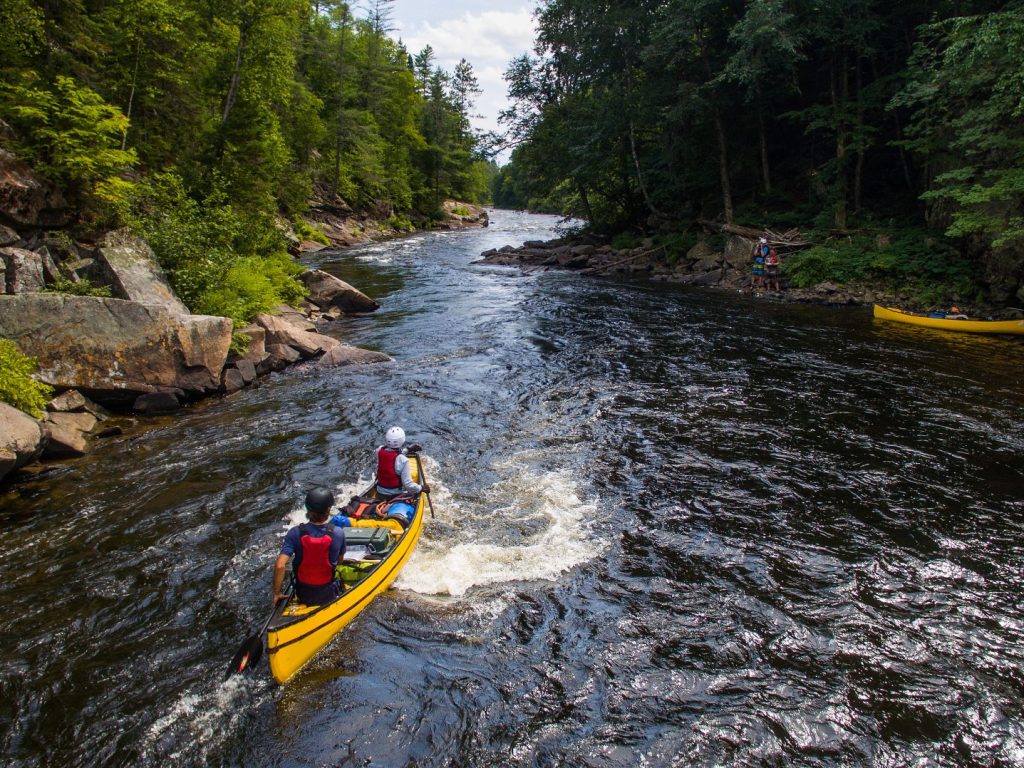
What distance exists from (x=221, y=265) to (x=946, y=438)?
53.3 feet

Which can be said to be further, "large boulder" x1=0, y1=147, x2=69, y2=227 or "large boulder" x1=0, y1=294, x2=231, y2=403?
"large boulder" x1=0, y1=147, x2=69, y2=227

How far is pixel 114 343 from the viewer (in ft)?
34.8

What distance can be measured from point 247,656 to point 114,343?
8.04 metres

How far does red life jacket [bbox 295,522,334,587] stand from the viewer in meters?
5.63

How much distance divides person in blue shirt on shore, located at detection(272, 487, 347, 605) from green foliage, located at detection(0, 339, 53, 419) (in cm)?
605

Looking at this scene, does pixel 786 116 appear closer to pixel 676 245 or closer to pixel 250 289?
pixel 676 245

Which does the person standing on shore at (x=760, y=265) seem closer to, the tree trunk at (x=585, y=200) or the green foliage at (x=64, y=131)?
the tree trunk at (x=585, y=200)

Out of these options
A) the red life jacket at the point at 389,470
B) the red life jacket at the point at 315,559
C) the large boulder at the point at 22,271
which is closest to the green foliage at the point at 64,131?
the large boulder at the point at 22,271

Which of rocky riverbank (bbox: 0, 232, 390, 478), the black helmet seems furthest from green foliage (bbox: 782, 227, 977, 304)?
the black helmet

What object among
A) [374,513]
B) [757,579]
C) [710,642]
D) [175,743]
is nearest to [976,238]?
[757,579]

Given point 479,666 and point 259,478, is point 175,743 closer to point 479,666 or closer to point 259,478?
point 479,666

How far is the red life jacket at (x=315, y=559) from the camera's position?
5629mm

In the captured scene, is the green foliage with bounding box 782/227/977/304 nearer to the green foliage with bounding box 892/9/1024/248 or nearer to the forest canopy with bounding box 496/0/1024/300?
the forest canopy with bounding box 496/0/1024/300

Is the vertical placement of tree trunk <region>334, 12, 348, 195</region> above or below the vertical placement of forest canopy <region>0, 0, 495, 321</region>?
above
